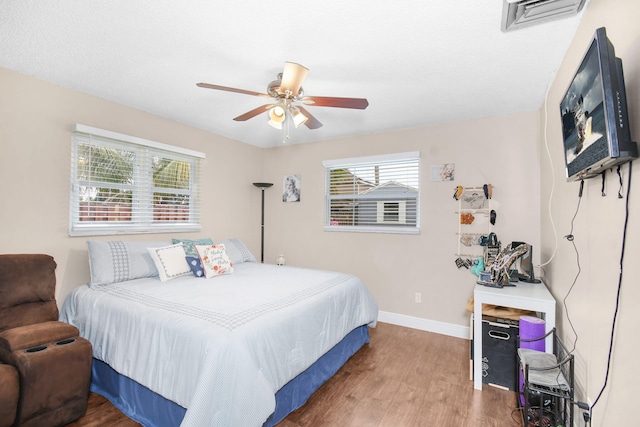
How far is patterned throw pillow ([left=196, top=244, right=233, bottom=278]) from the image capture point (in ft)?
9.39

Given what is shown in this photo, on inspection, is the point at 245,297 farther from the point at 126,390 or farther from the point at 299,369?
the point at 126,390

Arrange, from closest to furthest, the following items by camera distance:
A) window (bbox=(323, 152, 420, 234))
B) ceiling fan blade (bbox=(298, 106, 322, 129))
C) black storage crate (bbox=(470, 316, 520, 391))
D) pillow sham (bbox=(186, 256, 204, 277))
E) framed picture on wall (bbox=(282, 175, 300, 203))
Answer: black storage crate (bbox=(470, 316, 520, 391))
ceiling fan blade (bbox=(298, 106, 322, 129))
pillow sham (bbox=(186, 256, 204, 277))
window (bbox=(323, 152, 420, 234))
framed picture on wall (bbox=(282, 175, 300, 203))

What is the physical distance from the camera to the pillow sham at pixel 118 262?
98.9 inches

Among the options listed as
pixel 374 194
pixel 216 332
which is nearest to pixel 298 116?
pixel 216 332

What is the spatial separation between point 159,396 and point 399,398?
1593 mm

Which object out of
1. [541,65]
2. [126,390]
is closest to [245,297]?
[126,390]

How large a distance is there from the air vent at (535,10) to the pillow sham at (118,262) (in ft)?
10.7

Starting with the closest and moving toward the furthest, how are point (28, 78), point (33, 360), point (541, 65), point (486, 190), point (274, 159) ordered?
point (33, 360) → point (541, 65) → point (28, 78) → point (486, 190) → point (274, 159)

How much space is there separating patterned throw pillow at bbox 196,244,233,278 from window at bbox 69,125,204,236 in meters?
0.78

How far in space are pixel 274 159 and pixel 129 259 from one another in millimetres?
2547

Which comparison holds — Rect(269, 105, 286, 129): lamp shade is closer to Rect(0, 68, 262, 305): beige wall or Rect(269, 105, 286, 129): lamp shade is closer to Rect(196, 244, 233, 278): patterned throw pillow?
Rect(196, 244, 233, 278): patterned throw pillow

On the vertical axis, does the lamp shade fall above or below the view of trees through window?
above

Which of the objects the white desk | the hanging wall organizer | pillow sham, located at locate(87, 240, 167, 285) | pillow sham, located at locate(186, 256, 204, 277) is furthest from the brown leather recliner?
the hanging wall organizer

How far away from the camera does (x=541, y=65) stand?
7.02 feet
